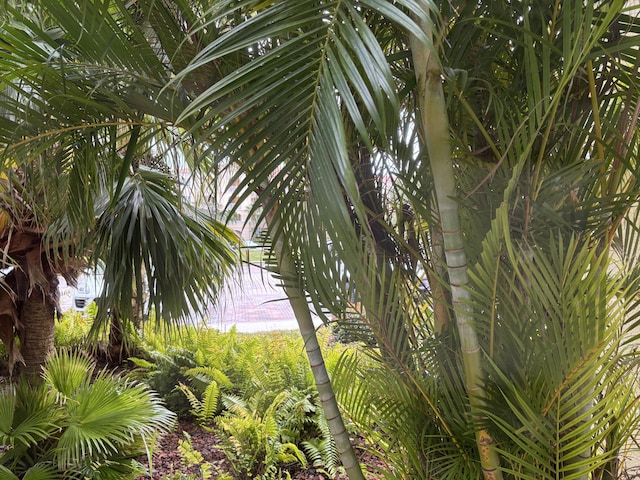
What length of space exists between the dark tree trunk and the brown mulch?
81 cm

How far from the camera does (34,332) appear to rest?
2734mm

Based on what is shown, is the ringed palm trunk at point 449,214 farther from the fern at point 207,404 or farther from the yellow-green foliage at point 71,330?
the yellow-green foliage at point 71,330

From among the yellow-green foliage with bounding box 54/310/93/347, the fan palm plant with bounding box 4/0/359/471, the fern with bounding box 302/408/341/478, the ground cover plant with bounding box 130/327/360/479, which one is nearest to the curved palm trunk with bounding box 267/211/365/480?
the fan palm plant with bounding box 4/0/359/471

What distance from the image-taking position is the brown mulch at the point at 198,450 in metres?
2.76

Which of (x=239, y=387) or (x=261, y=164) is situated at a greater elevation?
(x=261, y=164)

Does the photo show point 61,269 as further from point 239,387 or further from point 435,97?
point 435,97

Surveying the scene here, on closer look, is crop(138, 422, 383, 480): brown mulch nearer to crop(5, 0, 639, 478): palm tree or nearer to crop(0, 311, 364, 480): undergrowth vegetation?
crop(0, 311, 364, 480): undergrowth vegetation

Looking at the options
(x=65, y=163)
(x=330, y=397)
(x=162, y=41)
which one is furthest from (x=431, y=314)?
(x=65, y=163)

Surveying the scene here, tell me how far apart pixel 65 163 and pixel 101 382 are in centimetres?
146

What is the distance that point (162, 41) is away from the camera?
3.22ft

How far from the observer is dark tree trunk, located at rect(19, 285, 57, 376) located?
2717mm

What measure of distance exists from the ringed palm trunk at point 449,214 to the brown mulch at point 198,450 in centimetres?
199

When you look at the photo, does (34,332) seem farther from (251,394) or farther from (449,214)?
(449,214)

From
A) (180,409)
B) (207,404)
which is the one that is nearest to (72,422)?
(207,404)
